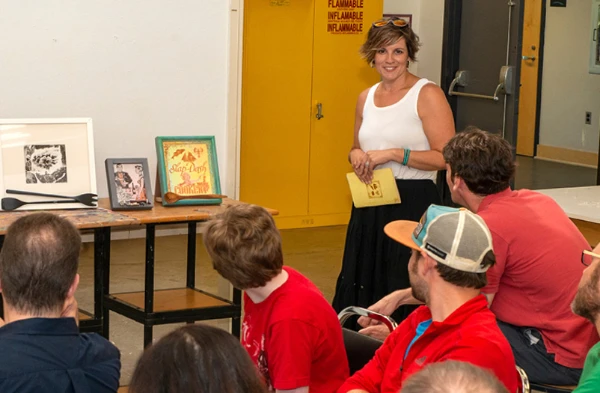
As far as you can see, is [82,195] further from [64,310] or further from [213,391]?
[213,391]

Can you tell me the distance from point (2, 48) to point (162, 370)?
184 inches

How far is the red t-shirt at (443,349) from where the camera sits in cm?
238

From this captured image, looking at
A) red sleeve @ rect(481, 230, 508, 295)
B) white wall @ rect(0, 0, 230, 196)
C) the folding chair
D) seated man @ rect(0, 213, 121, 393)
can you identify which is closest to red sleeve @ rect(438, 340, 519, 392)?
the folding chair

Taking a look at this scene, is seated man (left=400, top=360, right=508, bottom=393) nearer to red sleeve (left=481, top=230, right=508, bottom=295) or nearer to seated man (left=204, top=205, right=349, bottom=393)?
seated man (left=204, top=205, right=349, bottom=393)

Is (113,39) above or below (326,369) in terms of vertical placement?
above

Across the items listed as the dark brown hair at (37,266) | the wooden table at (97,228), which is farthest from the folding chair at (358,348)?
the wooden table at (97,228)

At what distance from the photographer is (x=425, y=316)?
2715 millimetres

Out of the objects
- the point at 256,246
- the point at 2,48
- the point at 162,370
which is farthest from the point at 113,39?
the point at 162,370

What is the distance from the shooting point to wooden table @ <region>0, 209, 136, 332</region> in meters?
3.96

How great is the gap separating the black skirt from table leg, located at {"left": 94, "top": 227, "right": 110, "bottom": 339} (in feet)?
3.66

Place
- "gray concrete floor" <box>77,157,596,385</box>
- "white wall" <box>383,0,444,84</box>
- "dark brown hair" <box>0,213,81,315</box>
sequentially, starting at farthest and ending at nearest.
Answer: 1. "white wall" <box>383,0,444,84</box>
2. "gray concrete floor" <box>77,157,596,385</box>
3. "dark brown hair" <box>0,213,81,315</box>

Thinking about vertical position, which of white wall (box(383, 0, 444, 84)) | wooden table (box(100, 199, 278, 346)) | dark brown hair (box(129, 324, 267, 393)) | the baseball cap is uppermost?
white wall (box(383, 0, 444, 84))

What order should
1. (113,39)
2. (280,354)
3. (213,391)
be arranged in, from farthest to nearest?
(113,39)
(280,354)
(213,391)

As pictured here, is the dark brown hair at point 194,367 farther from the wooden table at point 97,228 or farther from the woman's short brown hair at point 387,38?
the woman's short brown hair at point 387,38
